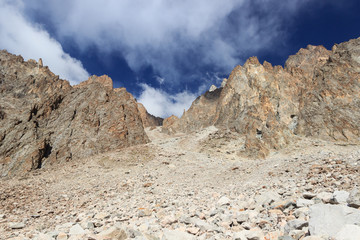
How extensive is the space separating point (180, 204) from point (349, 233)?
5.68 m

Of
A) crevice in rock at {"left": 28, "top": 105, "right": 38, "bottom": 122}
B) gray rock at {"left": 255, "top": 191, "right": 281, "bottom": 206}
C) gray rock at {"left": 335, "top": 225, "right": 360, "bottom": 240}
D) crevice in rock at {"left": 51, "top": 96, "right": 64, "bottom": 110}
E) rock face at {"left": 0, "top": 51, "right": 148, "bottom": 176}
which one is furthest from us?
crevice in rock at {"left": 51, "top": 96, "right": 64, "bottom": 110}

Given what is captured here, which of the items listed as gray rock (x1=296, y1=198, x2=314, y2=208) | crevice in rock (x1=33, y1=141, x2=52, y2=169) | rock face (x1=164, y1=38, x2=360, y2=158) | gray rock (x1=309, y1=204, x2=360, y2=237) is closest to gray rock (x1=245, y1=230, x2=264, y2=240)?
gray rock (x1=309, y1=204, x2=360, y2=237)

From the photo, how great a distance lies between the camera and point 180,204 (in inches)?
310

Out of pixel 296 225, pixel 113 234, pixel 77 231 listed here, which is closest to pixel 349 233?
pixel 296 225

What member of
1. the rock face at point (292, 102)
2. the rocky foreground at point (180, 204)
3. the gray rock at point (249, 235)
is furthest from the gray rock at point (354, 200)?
Result: the rock face at point (292, 102)

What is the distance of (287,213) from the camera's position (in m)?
4.86

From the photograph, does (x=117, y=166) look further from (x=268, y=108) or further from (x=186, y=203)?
(x=268, y=108)

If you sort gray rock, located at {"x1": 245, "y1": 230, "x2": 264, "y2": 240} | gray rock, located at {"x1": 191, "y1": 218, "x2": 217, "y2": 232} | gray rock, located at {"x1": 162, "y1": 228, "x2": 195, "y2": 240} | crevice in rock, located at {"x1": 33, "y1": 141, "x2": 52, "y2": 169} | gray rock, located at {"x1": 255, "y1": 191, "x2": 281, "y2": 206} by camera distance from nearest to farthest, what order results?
1. gray rock, located at {"x1": 245, "y1": 230, "x2": 264, "y2": 240}
2. gray rock, located at {"x1": 162, "y1": 228, "x2": 195, "y2": 240}
3. gray rock, located at {"x1": 191, "y1": 218, "x2": 217, "y2": 232}
4. gray rock, located at {"x1": 255, "y1": 191, "x2": 281, "y2": 206}
5. crevice in rock, located at {"x1": 33, "y1": 141, "x2": 52, "y2": 169}

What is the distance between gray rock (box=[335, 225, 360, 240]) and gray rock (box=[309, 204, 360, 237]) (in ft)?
0.84

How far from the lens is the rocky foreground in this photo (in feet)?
13.6

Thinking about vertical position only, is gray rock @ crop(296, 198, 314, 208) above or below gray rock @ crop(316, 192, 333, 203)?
below

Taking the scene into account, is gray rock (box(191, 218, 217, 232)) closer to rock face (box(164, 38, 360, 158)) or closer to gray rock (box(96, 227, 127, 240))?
gray rock (box(96, 227, 127, 240))

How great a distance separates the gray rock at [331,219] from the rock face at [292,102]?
22.0 metres

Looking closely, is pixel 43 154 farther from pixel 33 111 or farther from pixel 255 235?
pixel 255 235
